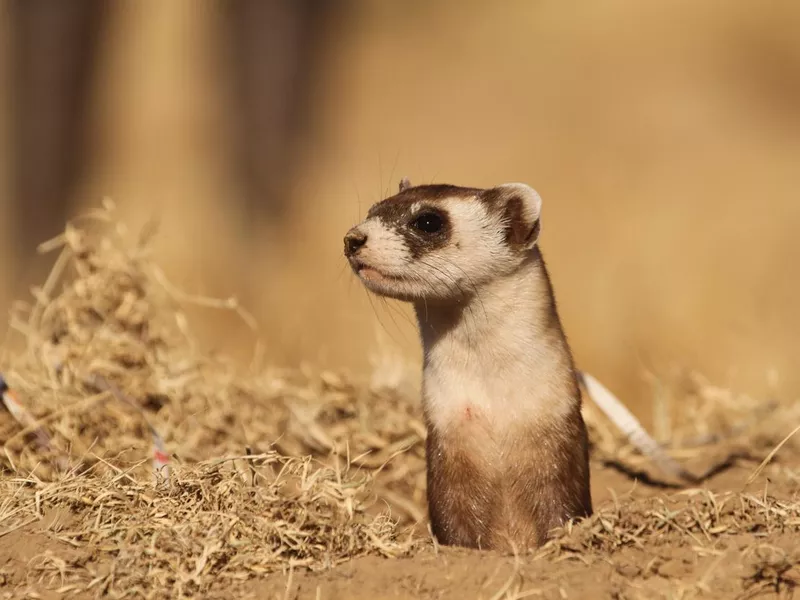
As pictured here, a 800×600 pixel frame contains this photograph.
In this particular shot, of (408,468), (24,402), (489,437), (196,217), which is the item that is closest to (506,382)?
(489,437)

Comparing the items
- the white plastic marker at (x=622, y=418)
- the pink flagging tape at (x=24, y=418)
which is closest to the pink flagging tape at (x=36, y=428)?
the pink flagging tape at (x=24, y=418)

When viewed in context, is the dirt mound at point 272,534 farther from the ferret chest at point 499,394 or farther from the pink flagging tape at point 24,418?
the ferret chest at point 499,394

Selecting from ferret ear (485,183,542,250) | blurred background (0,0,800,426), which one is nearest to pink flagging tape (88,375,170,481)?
ferret ear (485,183,542,250)

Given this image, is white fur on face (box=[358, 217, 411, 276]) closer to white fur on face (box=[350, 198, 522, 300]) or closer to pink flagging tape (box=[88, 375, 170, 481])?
white fur on face (box=[350, 198, 522, 300])

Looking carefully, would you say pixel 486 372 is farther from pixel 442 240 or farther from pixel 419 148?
pixel 419 148

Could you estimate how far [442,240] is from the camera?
3258mm

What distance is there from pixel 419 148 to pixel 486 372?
185 inches

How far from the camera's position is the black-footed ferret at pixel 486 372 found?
3139 mm

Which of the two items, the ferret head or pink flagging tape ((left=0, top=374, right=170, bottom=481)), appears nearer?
the ferret head

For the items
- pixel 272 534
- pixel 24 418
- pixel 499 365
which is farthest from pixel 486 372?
pixel 24 418

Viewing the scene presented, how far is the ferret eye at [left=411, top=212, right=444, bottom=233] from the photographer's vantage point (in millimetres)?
3267

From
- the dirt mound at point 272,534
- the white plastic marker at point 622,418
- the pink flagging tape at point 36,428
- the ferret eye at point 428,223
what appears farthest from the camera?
the white plastic marker at point 622,418

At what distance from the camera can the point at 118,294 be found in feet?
14.6

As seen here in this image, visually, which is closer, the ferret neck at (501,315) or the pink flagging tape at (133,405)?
the ferret neck at (501,315)
